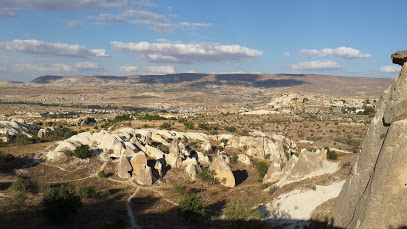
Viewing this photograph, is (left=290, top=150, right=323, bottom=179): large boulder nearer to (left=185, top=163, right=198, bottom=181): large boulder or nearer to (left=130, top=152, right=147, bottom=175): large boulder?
(left=185, top=163, right=198, bottom=181): large boulder

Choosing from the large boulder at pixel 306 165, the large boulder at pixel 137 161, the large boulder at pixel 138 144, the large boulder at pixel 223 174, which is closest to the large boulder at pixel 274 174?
the large boulder at pixel 306 165

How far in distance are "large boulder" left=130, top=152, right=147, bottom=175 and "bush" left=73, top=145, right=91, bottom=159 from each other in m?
6.01

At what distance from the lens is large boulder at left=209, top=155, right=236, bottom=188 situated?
3095cm

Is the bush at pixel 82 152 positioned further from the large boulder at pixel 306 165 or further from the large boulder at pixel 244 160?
the large boulder at pixel 306 165

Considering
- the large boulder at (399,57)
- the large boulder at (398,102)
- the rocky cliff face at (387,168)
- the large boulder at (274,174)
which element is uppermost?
the large boulder at (399,57)

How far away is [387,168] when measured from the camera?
10.0 metres

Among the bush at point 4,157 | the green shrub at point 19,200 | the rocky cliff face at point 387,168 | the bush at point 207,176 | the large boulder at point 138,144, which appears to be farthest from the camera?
the large boulder at point 138,144

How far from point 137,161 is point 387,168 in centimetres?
2647

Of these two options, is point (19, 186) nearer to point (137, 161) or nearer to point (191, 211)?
point (137, 161)

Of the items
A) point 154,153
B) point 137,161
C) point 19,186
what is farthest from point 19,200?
point 154,153

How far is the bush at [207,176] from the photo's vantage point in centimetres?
3119

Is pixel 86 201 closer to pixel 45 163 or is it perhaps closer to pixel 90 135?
pixel 45 163

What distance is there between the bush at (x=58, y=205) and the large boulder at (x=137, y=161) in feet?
37.3

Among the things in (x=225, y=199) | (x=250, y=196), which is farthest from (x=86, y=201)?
(x=250, y=196)
